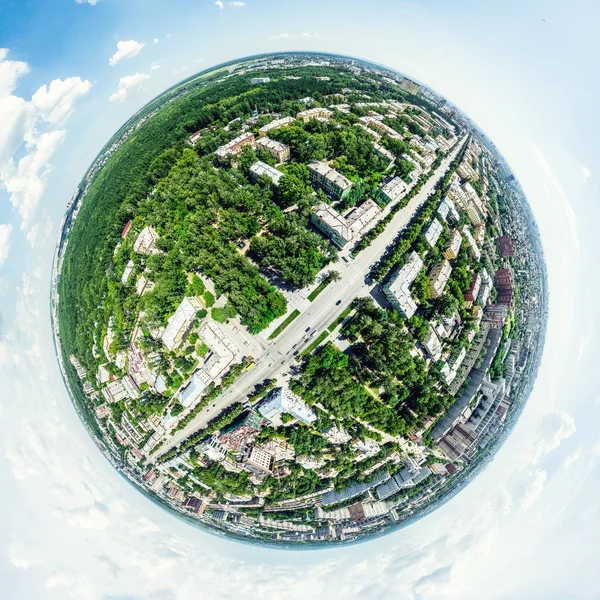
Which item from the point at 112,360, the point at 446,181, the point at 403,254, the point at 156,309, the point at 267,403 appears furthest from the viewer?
the point at 446,181

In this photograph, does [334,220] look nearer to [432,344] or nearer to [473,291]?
[432,344]

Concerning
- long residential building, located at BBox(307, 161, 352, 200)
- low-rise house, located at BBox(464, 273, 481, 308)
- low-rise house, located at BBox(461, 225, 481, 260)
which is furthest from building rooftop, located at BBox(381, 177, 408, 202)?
low-rise house, located at BBox(464, 273, 481, 308)

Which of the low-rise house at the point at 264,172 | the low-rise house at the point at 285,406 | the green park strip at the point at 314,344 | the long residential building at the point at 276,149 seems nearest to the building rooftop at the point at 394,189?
the low-rise house at the point at 264,172

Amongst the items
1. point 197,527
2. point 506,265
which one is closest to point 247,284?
point 197,527

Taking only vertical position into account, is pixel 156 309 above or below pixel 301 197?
below

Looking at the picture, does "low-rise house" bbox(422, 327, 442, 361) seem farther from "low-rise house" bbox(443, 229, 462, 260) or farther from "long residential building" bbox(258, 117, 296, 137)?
"long residential building" bbox(258, 117, 296, 137)

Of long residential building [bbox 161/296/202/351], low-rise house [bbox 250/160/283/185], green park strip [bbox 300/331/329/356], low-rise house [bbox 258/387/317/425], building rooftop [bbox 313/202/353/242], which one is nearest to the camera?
low-rise house [bbox 258/387/317/425]

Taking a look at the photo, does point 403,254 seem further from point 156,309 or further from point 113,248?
point 113,248
